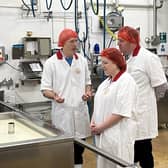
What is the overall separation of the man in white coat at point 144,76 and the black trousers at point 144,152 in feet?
0.04

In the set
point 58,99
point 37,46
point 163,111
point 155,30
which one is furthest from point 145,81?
point 155,30

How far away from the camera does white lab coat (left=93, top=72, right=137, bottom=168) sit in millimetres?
2113

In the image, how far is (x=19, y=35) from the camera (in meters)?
4.46

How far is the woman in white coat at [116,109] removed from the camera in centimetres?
212

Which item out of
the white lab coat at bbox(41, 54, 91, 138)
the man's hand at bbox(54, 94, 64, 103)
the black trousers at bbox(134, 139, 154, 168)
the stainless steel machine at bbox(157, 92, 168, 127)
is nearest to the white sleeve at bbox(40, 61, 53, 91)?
the white lab coat at bbox(41, 54, 91, 138)

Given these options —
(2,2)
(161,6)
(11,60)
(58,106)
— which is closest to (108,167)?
(58,106)

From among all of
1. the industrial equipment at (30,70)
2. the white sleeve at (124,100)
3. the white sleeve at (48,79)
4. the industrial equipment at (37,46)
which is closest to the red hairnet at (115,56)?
the white sleeve at (124,100)

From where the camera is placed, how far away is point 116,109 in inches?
83.6

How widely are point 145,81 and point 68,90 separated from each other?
0.62 meters

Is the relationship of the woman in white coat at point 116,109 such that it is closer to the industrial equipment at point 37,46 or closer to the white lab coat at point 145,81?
the white lab coat at point 145,81

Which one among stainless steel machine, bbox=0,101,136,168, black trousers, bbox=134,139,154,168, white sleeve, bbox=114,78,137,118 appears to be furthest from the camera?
black trousers, bbox=134,139,154,168

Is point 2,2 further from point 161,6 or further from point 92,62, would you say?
point 161,6

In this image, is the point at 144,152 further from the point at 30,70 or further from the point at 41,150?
the point at 30,70

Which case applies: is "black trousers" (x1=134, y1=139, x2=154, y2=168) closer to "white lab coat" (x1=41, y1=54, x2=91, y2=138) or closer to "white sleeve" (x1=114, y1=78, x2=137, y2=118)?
"white lab coat" (x1=41, y1=54, x2=91, y2=138)
